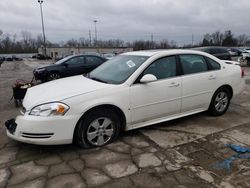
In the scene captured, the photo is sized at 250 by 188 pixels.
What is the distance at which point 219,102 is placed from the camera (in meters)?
5.21

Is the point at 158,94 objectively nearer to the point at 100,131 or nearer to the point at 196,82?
the point at 196,82

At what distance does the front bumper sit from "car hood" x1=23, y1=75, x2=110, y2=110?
0.26 metres

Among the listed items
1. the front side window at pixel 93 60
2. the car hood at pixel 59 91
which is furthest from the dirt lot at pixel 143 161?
the front side window at pixel 93 60

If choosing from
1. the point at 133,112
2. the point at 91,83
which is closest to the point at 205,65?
the point at 133,112

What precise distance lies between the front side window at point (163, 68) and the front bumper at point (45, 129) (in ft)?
5.08

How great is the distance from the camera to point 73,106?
11.4 feet

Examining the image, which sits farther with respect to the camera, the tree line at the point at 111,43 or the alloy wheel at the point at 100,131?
Result: the tree line at the point at 111,43

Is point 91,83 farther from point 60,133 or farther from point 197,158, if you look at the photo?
point 197,158

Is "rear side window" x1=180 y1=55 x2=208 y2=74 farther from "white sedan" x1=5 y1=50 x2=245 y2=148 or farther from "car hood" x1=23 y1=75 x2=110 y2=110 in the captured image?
"car hood" x1=23 y1=75 x2=110 y2=110

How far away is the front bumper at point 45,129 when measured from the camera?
11.0ft

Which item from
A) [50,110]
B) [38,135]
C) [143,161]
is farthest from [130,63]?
[38,135]

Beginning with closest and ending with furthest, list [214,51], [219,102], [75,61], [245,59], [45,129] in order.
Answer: [45,129]
[219,102]
[75,61]
[214,51]
[245,59]

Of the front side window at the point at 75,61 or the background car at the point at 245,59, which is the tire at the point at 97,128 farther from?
the background car at the point at 245,59

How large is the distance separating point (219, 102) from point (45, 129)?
3.63m
